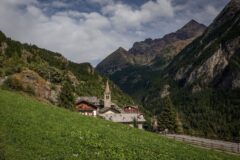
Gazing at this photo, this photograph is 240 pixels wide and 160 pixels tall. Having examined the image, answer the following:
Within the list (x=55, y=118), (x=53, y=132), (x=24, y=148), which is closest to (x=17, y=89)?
(x=55, y=118)

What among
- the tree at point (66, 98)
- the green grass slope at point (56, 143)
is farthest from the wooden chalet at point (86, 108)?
the green grass slope at point (56, 143)

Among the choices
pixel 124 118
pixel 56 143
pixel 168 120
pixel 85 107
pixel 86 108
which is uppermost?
pixel 85 107

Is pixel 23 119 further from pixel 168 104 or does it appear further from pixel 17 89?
pixel 168 104

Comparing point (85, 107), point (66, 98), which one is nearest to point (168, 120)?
point (85, 107)

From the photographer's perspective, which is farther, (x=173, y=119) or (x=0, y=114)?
(x=173, y=119)

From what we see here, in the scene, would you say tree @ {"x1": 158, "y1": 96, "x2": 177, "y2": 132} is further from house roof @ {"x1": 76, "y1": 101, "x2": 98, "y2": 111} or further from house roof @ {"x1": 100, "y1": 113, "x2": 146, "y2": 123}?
house roof @ {"x1": 76, "y1": 101, "x2": 98, "y2": 111}

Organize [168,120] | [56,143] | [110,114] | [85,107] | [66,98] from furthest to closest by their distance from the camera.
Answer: [110,114]
[85,107]
[168,120]
[66,98]
[56,143]

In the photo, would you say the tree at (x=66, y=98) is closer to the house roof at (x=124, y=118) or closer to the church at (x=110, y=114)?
the church at (x=110, y=114)

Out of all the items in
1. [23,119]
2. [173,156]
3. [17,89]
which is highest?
[17,89]

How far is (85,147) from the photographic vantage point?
27.8 m

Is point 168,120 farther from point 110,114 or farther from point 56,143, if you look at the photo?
point 56,143

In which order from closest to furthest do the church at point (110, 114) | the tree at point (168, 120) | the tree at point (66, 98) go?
the tree at point (66, 98)
the tree at point (168, 120)
the church at point (110, 114)

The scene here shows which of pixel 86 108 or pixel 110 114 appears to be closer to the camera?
pixel 86 108

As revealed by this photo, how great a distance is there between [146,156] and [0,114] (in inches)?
701
